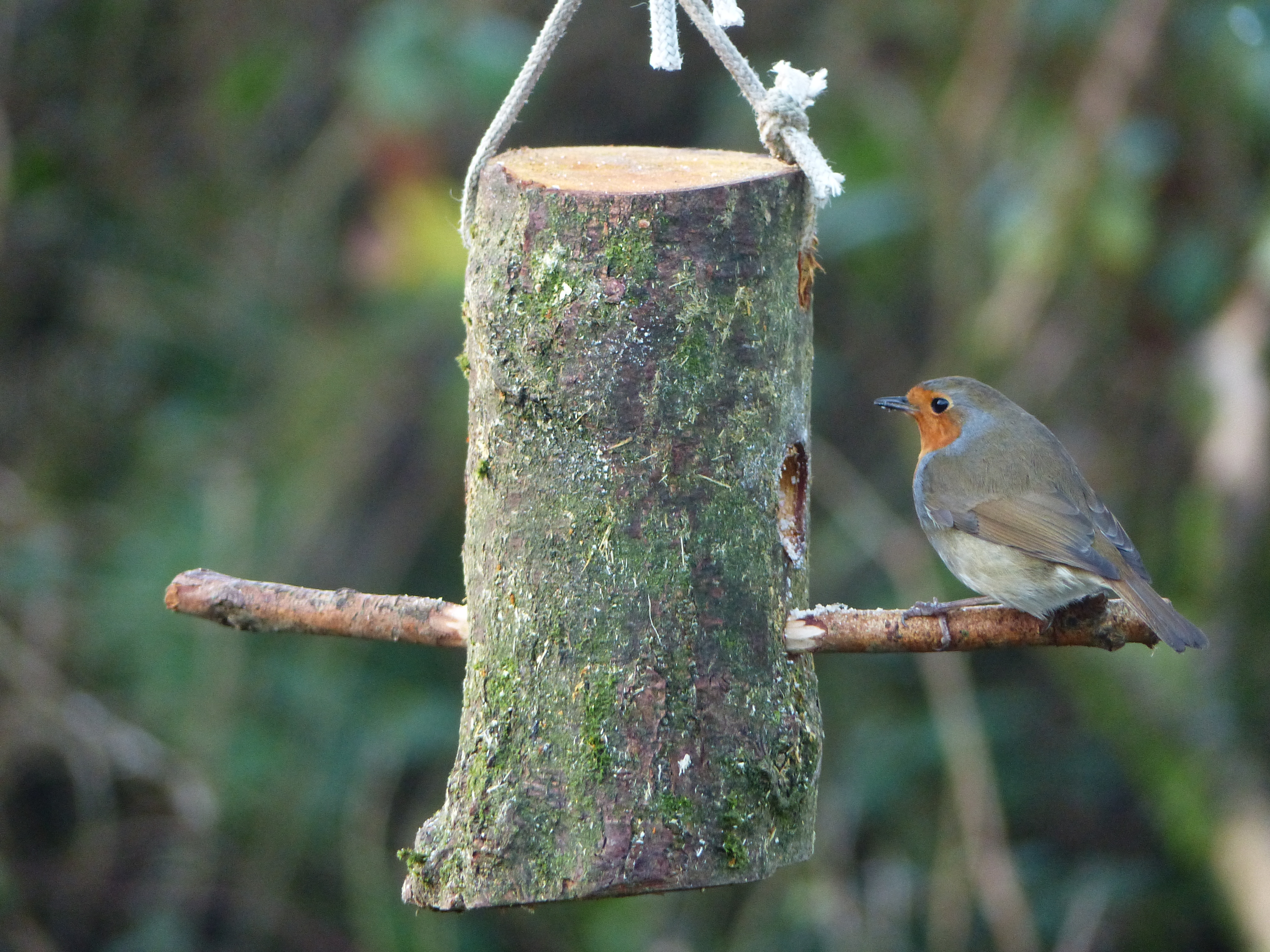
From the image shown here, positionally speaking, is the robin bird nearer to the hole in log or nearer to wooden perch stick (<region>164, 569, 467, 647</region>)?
the hole in log

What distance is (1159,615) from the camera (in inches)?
128

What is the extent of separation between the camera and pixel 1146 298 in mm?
5723

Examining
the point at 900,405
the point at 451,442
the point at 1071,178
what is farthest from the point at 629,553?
the point at 451,442

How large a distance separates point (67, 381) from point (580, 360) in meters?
4.47

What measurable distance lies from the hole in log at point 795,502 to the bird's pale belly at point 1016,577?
74cm

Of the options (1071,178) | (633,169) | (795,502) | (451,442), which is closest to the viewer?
(633,169)

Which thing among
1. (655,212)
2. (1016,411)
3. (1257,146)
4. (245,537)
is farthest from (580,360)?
(1257,146)

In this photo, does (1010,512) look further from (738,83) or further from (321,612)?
(321,612)

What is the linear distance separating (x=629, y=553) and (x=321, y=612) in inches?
25.7

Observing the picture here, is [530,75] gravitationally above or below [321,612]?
above

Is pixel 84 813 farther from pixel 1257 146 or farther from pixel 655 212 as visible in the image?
pixel 1257 146

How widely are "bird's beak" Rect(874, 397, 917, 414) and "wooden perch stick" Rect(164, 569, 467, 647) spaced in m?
1.72

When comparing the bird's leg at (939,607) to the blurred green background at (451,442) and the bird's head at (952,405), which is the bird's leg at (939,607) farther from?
the blurred green background at (451,442)

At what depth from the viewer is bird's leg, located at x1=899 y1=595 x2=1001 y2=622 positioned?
270 centimetres
